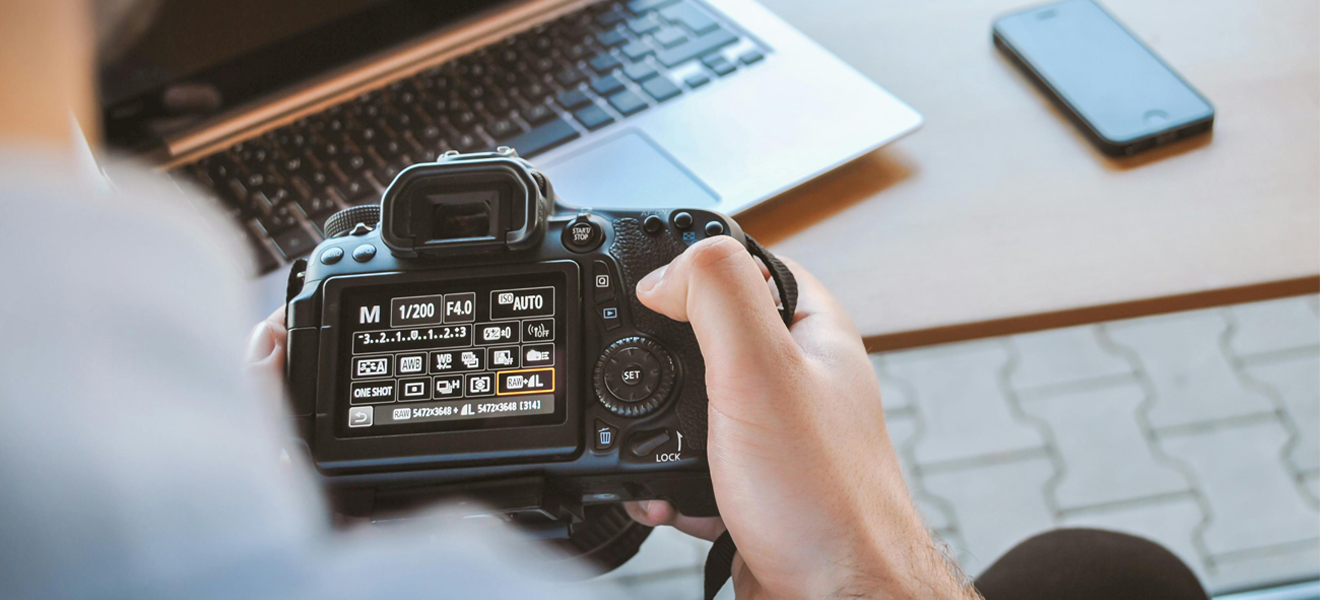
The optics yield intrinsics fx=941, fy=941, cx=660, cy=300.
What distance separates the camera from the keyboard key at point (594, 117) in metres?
0.74

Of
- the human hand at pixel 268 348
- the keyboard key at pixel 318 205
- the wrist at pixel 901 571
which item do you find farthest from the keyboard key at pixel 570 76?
the wrist at pixel 901 571

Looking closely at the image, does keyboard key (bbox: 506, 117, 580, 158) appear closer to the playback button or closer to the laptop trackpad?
the laptop trackpad

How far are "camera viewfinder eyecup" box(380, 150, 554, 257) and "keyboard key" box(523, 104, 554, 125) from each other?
0.21 m

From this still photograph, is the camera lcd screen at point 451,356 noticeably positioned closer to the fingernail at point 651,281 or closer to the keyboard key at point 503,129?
the fingernail at point 651,281

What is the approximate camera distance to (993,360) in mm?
1552

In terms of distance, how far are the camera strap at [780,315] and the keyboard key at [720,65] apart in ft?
0.81

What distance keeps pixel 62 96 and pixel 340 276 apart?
0.16 meters

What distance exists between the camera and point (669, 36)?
2.62 ft

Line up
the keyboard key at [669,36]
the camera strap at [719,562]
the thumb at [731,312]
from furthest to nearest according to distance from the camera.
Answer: the keyboard key at [669,36], the camera strap at [719,562], the thumb at [731,312]

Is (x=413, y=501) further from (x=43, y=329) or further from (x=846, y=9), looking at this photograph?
(x=846, y=9)

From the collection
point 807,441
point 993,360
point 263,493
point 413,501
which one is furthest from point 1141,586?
point 993,360

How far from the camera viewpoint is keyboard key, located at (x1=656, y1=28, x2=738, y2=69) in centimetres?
78

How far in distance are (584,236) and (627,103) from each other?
0.24m

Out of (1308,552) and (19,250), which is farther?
(1308,552)
